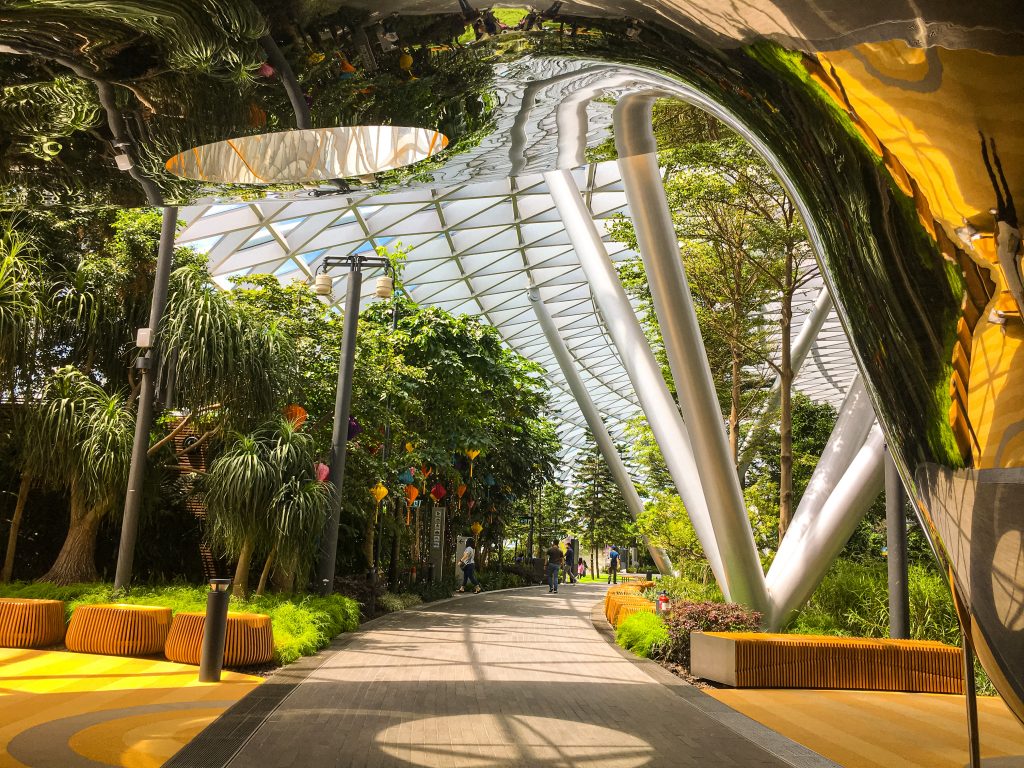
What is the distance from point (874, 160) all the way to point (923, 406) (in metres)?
0.47

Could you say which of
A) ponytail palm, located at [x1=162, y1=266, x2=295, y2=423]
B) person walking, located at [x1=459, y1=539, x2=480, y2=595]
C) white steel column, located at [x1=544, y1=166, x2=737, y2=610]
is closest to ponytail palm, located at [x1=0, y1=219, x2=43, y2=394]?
ponytail palm, located at [x1=162, y1=266, x2=295, y2=423]

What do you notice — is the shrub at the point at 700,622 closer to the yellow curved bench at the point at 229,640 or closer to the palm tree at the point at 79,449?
the yellow curved bench at the point at 229,640

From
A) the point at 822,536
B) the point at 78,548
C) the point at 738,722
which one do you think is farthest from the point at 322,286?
the point at 738,722

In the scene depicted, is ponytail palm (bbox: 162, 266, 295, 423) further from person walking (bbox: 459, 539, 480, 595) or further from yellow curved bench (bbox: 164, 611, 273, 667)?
person walking (bbox: 459, 539, 480, 595)

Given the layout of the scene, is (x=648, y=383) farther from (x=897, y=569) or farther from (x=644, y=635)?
(x=897, y=569)

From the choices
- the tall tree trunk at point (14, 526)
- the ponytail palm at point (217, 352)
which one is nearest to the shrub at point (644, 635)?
the ponytail palm at point (217, 352)

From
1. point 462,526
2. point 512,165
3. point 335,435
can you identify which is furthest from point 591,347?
point 512,165

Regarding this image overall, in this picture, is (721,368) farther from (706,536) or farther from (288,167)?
(288,167)

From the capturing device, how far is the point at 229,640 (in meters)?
9.80

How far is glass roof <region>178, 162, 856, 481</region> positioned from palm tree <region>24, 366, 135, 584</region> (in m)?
8.46

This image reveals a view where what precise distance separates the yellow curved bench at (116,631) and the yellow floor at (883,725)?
259 inches

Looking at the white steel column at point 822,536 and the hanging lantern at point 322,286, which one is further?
the hanging lantern at point 322,286

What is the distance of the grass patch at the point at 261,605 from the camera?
11461 millimetres

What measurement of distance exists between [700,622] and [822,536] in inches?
87.3
